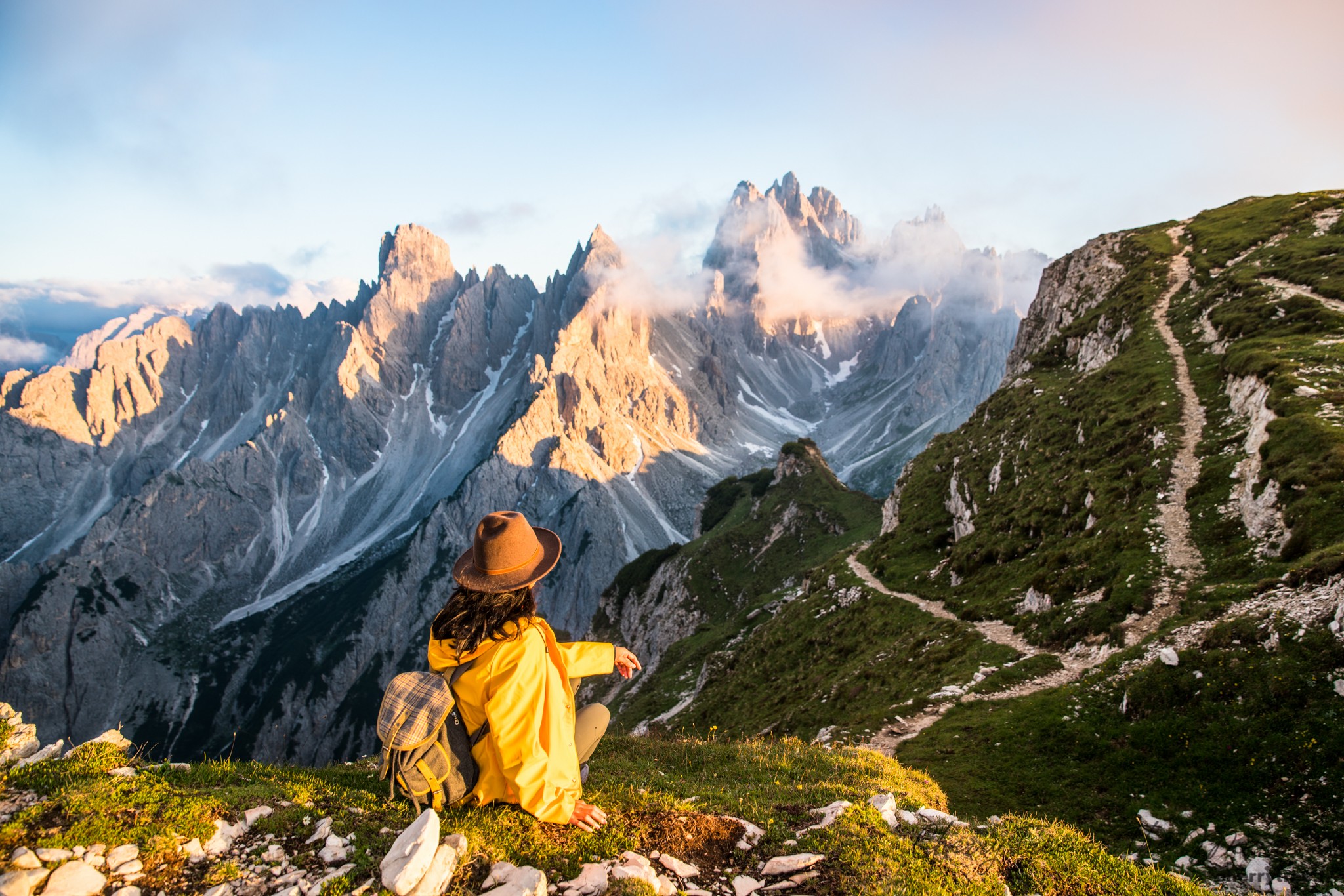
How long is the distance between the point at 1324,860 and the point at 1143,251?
2797 inches

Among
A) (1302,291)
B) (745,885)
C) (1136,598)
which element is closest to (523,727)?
(745,885)

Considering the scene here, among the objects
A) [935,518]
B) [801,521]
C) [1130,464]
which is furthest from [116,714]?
[1130,464]

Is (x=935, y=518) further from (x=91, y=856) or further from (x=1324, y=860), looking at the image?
(x=91, y=856)

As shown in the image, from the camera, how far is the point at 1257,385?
2916 cm

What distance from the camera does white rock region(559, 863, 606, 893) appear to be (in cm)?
630

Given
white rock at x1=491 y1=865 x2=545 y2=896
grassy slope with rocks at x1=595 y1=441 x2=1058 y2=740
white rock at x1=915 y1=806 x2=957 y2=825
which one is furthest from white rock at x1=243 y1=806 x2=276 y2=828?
grassy slope with rocks at x1=595 y1=441 x2=1058 y2=740

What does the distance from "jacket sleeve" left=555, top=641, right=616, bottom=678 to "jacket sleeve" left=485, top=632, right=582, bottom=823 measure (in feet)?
3.16

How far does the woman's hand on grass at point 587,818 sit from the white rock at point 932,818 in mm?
4673

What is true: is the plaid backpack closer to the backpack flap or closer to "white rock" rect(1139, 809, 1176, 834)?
the backpack flap

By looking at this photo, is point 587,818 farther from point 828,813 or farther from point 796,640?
point 796,640

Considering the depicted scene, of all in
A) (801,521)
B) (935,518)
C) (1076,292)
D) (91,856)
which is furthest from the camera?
(801,521)

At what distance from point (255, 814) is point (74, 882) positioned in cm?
180

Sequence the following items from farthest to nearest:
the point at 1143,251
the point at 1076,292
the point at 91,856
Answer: the point at 1076,292, the point at 1143,251, the point at 91,856

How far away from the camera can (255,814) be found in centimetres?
684
